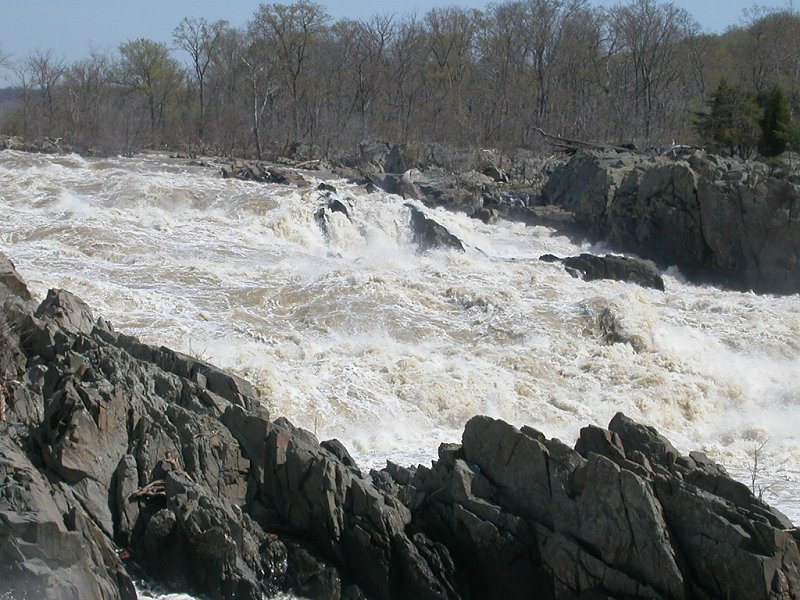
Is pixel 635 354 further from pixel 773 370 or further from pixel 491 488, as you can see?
pixel 491 488

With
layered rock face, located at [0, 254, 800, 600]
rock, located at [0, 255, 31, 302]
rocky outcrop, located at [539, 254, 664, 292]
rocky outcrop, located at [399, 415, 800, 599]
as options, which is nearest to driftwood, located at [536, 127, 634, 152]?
rocky outcrop, located at [539, 254, 664, 292]

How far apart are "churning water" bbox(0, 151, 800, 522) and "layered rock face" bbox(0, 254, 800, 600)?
363cm

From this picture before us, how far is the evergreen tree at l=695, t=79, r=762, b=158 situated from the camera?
122 feet

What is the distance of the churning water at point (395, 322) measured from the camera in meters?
16.3

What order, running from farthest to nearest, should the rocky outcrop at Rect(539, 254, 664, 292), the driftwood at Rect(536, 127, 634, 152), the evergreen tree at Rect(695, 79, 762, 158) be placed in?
the driftwood at Rect(536, 127, 634, 152)
the evergreen tree at Rect(695, 79, 762, 158)
the rocky outcrop at Rect(539, 254, 664, 292)

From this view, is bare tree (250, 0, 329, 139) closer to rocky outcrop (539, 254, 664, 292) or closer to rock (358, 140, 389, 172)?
rock (358, 140, 389, 172)

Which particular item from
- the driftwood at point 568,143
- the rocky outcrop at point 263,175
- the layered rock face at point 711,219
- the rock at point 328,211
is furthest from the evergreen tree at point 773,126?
the rock at point 328,211

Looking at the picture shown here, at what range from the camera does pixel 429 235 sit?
27.6 m

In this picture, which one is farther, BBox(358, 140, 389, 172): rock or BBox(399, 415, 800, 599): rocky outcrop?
BBox(358, 140, 389, 172): rock

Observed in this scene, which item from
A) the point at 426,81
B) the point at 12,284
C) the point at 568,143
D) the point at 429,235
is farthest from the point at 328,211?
the point at 426,81

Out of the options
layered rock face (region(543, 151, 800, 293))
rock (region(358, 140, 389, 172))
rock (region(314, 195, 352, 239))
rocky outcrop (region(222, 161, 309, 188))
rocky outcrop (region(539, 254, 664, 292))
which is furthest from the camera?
rock (region(358, 140, 389, 172))

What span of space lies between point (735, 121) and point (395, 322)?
21.9 metres

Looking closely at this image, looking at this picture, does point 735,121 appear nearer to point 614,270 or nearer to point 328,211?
point 614,270

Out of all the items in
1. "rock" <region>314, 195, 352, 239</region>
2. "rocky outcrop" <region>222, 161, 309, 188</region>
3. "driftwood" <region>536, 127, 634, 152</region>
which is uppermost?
"driftwood" <region>536, 127, 634, 152</region>
